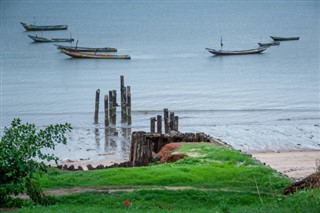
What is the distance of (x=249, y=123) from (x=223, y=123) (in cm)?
156

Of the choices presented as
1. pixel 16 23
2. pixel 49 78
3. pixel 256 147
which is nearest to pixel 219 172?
pixel 256 147

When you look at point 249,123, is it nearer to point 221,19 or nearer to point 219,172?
point 219,172

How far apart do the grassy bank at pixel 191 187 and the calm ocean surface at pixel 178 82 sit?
47.9 feet

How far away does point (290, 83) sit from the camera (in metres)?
70.4

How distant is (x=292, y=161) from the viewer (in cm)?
3184

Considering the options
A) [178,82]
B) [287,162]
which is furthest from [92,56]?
[287,162]

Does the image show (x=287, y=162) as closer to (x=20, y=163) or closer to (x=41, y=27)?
(x=20, y=163)

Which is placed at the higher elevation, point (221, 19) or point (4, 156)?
point (221, 19)

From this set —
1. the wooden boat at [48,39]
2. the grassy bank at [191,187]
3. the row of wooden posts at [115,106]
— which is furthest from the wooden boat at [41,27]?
Result: the grassy bank at [191,187]

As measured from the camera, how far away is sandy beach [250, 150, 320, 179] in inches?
1125

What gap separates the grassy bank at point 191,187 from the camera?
14859mm

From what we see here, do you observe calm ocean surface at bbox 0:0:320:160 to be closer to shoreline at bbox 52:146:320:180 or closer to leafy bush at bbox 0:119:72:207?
shoreline at bbox 52:146:320:180

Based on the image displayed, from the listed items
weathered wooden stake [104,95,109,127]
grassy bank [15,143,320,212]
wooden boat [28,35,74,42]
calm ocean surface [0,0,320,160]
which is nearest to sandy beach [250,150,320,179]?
calm ocean surface [0,0,320,160]

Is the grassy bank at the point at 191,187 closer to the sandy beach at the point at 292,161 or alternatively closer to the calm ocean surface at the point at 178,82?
the sandy beach at the point at 292,161
